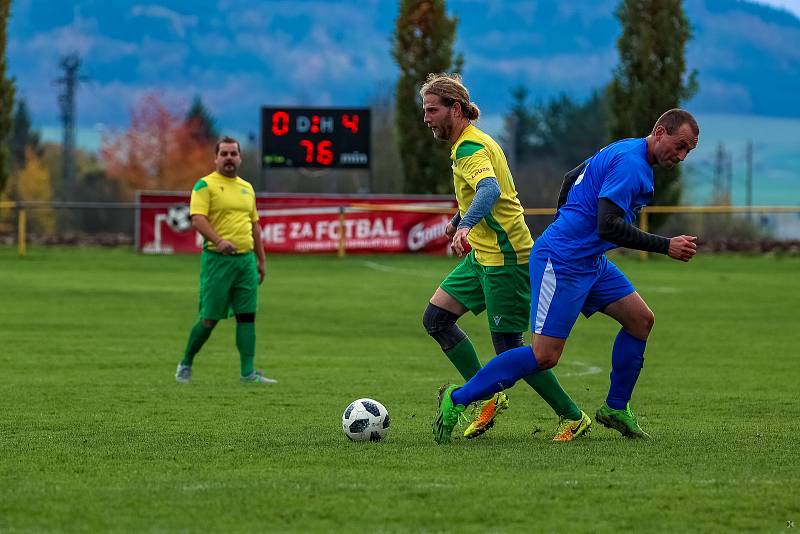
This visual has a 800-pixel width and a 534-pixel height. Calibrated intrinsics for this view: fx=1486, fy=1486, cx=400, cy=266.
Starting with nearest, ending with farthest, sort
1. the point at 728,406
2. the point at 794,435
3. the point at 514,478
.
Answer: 1. the point at 514,478
2. the point at 794,435
3. the point at 728,406

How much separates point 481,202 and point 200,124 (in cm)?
10073

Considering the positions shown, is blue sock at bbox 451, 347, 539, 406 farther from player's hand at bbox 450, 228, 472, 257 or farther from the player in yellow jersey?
player's hand at bbox 450, 228, 472, 257

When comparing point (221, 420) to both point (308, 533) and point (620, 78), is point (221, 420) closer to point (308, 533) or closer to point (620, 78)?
point (308, 533)

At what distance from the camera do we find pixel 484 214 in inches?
320

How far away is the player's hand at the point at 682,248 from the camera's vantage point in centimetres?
762

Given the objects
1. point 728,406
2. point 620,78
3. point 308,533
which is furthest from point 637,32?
point 308,533

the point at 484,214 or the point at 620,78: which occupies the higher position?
the point at 620,78

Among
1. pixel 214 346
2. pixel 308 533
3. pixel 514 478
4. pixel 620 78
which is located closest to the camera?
pixel 308 533

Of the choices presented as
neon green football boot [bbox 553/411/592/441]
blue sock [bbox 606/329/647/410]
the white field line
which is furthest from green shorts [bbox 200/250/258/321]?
the white field line

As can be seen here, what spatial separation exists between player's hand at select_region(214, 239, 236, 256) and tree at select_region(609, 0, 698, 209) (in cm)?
2832

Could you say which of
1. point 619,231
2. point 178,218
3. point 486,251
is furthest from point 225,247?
point 178,218

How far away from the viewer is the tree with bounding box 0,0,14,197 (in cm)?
3766

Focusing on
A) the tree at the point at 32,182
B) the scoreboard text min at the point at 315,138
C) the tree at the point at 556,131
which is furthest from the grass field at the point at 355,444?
the tree at the point at 32,182

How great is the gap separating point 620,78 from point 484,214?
3257cm
